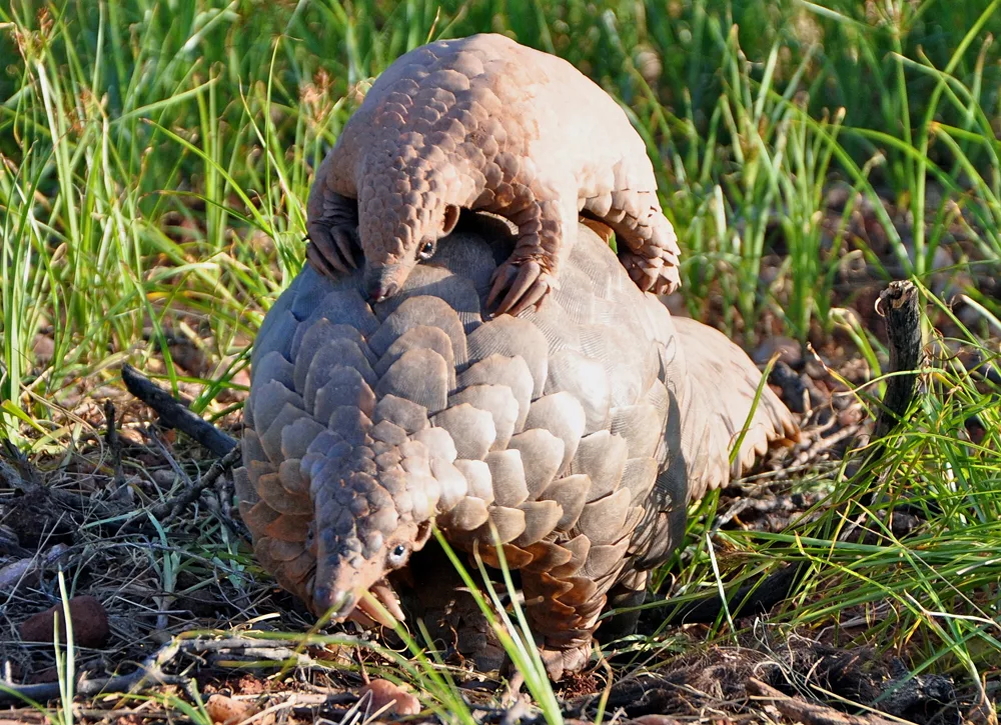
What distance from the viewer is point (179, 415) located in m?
3.09

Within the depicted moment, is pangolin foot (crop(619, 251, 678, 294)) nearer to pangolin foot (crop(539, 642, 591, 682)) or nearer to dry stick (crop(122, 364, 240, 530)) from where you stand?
pangolin foot (crop(539, 642, 591, 682))

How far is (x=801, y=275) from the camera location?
13.2ft

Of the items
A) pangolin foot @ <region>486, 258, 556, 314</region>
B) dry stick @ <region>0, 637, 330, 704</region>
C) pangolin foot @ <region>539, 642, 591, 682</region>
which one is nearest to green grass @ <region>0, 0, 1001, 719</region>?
pangolin foot @ <region>539, 642, 591, 682</region>

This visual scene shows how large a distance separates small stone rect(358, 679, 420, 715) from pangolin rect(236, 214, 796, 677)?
19cm

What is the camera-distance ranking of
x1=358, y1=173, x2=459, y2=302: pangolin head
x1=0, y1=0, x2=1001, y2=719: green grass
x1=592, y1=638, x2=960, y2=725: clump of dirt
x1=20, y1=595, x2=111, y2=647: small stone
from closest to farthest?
x1=358, y1=173, x2=459, y2=302: pangolin head < x1=592, y1=638, x2=960, y2=725: clump of dirt < x1=20, y1=595, x2=111, y2=647: small stone < x1=0, y1=0, x2=1001, y2=719: green grass

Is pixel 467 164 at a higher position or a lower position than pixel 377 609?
higher

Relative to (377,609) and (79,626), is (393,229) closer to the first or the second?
(377,609)

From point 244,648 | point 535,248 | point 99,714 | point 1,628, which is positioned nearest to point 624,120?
point 535,248

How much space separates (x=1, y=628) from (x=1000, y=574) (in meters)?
2.10

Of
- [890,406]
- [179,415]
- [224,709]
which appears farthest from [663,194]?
[224,709]

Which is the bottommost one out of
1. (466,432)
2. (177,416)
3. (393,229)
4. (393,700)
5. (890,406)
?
(177,416)

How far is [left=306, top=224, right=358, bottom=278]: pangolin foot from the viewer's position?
231 centimetres

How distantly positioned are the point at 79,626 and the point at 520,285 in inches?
45.9

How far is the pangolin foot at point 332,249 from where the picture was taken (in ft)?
7.59
